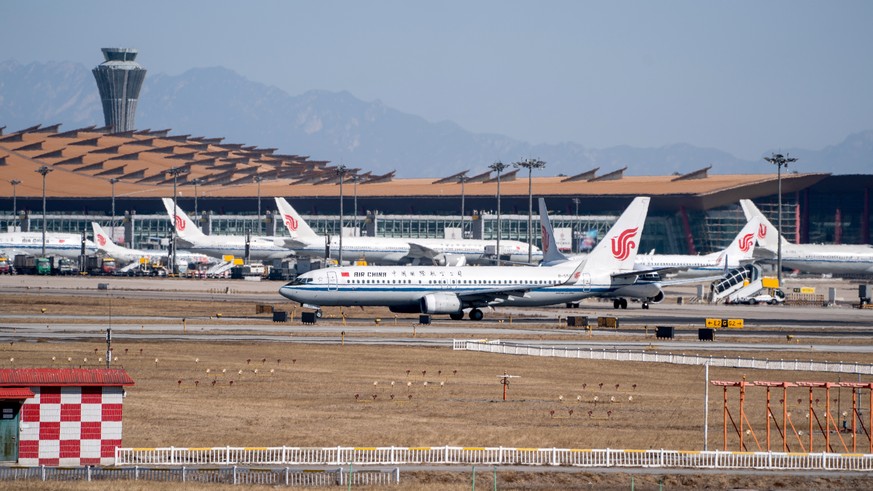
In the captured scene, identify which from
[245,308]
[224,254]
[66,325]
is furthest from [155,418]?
[224,254]

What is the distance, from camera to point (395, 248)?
173 m

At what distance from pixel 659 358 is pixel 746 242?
278ft

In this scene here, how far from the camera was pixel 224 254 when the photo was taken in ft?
568

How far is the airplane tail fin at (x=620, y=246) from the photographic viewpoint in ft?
323

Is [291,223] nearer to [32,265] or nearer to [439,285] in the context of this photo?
[32,265]

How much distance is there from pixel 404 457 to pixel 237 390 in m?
16.4

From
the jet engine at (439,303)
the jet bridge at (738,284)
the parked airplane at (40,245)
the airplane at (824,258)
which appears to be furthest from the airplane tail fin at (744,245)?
the parked airplane at (40,245)

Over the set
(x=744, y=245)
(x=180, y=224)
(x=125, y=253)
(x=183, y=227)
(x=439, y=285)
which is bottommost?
(x=439, y=285)

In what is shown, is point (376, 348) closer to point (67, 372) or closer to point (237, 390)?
point (237, 390)

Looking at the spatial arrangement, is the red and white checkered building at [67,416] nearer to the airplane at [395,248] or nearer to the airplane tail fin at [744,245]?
the airplane tail fin at [744,245]

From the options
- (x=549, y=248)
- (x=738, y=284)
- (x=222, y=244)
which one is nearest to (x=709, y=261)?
(x=738, y=284)

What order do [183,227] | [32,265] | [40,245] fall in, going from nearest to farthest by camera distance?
[32,265] < [183,227] < [40,245]

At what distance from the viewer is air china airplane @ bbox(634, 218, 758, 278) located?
136625mm

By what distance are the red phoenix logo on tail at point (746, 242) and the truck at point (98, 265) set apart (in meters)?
80.2
